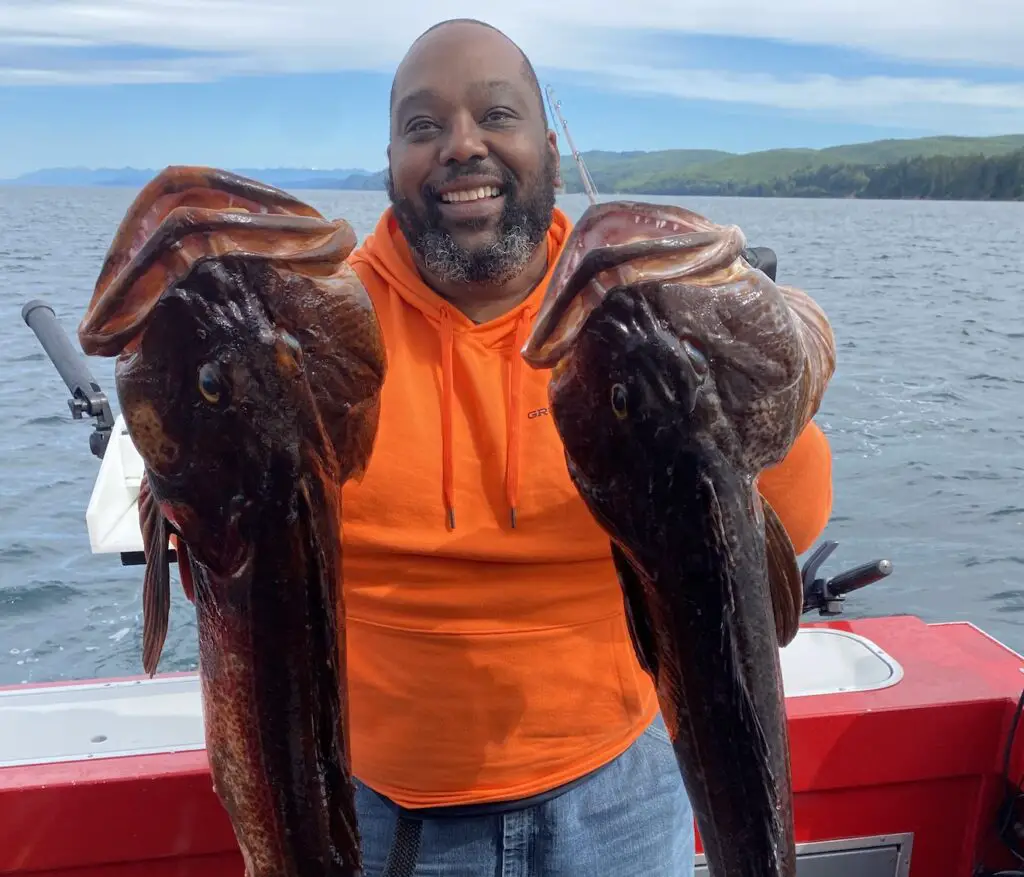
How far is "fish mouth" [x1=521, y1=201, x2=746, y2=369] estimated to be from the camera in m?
1.71

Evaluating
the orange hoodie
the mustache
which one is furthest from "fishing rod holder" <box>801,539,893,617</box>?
the mustache

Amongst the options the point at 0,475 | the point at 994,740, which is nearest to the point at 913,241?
the point at 0,475

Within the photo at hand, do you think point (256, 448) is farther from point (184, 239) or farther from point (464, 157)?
point (464, 157)

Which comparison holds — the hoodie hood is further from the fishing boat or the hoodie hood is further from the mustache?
the fishing boat

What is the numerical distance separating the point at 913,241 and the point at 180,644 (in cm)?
5886

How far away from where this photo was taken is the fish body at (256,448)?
169 centimetres

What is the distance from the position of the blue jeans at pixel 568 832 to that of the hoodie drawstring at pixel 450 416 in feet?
2.57

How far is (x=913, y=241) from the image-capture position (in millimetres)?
58906

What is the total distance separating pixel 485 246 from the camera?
9.05ft

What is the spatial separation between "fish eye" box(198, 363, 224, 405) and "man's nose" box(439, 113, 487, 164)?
3.98 ft

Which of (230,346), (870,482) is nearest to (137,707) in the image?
(230,346)

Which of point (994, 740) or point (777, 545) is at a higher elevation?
point (777, 545)

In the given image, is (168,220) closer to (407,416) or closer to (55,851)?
(407,416)

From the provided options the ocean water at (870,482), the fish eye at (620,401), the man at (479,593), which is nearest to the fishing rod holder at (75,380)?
the ocean water at (870,482)
